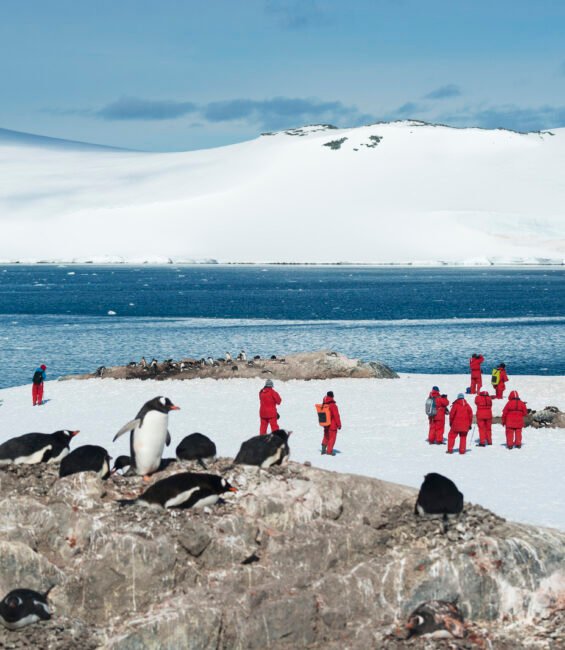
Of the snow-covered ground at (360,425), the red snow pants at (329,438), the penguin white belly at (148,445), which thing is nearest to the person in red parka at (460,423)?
the snow-covered ground at (360,425)

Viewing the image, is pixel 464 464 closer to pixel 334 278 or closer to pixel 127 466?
pixel 127 466

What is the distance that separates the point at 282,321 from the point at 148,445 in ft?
195

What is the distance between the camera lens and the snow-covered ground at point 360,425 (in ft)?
59.3

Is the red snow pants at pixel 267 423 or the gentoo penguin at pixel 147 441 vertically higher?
the gentoo penguin at pixel 147 441

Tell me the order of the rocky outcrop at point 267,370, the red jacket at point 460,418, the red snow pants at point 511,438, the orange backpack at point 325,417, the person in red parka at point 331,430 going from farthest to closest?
the rocky outcrop at point 267,370 → the red snow pants at point 511,438 → the red jacket at point 460,418 → the person in red parka at point 331,430 → the orange backpack at point 325,417

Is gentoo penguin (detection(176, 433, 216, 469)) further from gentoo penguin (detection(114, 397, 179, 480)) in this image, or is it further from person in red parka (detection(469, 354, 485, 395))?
person in red parka (detection(469, 354, 485, 395))

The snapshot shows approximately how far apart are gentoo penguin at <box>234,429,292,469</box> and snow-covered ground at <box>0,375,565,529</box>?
3.00m

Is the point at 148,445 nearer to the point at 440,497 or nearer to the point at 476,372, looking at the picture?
the point at 440,497

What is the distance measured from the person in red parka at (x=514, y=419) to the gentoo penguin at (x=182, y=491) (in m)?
8.96

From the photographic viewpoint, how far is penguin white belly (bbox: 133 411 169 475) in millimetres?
15297

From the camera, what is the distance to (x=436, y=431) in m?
22.1

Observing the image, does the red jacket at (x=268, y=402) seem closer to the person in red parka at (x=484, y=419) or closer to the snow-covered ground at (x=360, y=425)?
the snow-covered ground at (x=360, y=425)

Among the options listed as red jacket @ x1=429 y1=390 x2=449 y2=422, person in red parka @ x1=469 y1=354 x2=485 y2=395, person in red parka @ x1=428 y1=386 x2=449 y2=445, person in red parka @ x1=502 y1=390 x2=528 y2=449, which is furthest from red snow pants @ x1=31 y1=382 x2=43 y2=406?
person in red parka @ x1=502 y1=390 x2=528 y2=449

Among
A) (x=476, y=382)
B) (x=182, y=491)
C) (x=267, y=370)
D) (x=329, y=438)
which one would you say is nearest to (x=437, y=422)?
(x=329, y=438)
